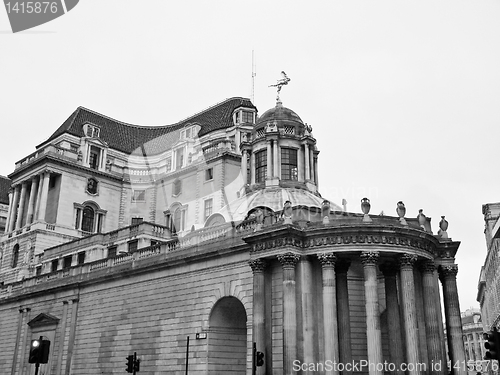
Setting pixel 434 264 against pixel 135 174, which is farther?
pixel 135 174

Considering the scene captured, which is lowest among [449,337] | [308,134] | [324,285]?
[449,337]

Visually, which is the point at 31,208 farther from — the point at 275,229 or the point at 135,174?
the point at 275,229

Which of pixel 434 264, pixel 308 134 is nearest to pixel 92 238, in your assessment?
pixel 308 134

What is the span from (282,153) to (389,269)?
16.1 meters

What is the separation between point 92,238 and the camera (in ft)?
153

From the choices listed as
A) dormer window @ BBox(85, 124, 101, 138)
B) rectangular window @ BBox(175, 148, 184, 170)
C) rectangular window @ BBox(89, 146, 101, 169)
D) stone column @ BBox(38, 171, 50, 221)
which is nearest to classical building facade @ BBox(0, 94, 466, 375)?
stone column @ BBox(38, 171, 50, 221)

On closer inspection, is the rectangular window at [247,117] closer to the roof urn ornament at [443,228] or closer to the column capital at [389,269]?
the roof urn ornament at [443,228]

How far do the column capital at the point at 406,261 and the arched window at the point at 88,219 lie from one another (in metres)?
42.7

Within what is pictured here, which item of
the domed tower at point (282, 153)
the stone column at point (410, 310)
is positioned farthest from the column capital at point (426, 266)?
the domed tower at point (282, 153)

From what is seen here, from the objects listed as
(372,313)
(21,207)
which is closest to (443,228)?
(372,313)

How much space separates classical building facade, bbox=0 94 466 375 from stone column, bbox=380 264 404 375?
73 millimetres

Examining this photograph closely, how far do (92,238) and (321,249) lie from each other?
86.0 ft

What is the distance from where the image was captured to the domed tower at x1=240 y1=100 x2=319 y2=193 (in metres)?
41.8

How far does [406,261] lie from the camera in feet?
87.8
